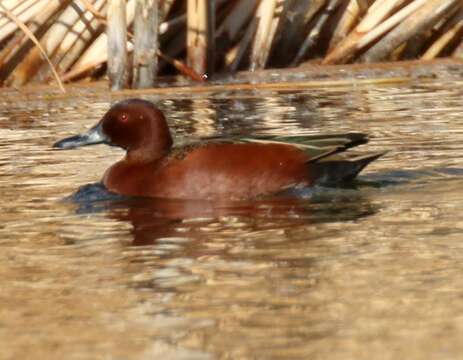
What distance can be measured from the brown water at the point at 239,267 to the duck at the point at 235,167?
10 cm

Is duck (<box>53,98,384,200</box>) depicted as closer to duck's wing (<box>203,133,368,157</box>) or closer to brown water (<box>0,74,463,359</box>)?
duck's wing (<box>203,133,368,157</box>)

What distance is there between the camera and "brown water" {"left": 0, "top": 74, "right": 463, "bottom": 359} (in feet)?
13.2

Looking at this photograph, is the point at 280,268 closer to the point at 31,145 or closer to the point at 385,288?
the point at 385,288

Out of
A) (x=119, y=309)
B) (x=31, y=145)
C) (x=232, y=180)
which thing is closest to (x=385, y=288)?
(x=119, y=309)

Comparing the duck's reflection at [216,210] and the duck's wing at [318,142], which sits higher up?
the duck's wing at [318,142]

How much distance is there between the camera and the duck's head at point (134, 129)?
22.8 feet

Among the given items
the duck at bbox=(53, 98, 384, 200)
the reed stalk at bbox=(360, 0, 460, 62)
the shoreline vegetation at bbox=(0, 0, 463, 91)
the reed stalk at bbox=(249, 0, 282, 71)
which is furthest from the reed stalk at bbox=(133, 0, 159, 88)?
the duck at bbox=(53, 98, 384, 200)

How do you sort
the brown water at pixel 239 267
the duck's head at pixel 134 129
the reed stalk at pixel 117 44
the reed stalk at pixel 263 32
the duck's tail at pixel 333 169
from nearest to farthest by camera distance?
1. the brown water at pixel 239 267
2. the duck's tail at pixel 333 169
3. the duck's head at pixel 134 129
4. the reed stalk at pixel 117 44
5. the reed stalk at pixel 263 32

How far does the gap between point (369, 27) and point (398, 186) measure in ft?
16.8

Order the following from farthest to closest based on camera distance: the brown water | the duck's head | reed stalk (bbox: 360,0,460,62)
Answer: reed stalk (bbox: 360,0,460,62) → the duck's head → the brown water

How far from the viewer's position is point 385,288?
456cm

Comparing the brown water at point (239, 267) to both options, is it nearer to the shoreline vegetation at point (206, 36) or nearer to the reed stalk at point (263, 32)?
the shoreline vegetation at point (206, 36)

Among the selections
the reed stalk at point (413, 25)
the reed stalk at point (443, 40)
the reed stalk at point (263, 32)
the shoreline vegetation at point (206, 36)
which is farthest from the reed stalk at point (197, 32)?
the reed stalk at point (443, 40)

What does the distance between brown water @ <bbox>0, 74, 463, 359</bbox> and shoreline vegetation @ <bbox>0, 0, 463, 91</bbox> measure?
252 cm
